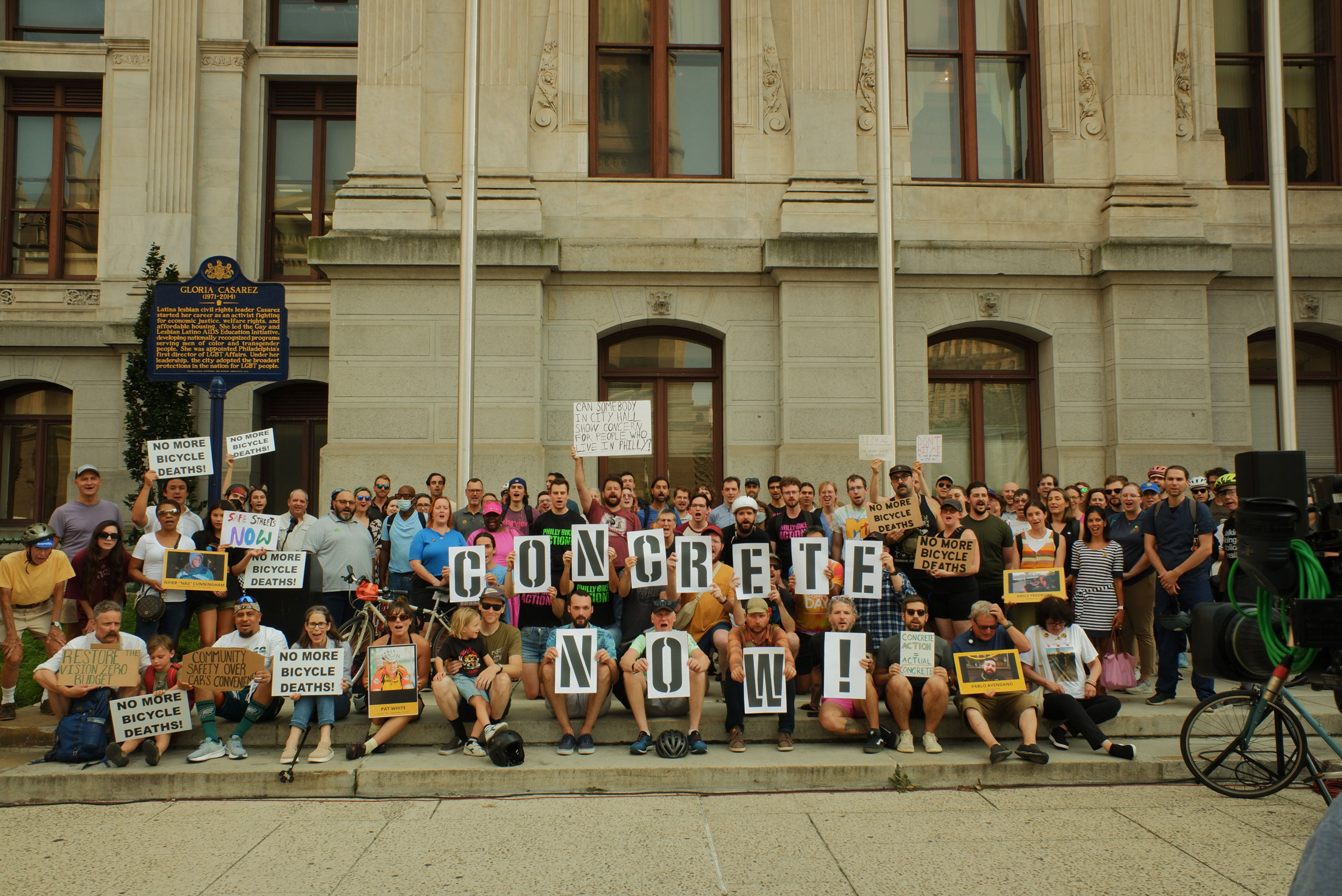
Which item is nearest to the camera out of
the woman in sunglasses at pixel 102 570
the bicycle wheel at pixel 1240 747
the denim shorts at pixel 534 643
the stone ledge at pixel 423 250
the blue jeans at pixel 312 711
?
the bicycle wheel at pixel 1240 747

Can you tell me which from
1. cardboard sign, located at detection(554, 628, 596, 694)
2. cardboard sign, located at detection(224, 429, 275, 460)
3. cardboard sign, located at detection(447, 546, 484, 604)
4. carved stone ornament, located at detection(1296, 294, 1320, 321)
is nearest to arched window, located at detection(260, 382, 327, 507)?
cardboard sign, located at detection(224, 429, 275, 460)

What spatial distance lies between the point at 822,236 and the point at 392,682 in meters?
9.05

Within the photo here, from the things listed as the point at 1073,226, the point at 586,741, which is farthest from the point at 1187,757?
the point at 1073,226

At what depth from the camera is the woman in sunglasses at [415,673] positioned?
27.6ft

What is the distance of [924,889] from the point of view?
5.68m

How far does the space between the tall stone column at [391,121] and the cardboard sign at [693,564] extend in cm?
770

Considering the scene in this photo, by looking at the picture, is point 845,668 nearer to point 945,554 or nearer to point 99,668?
point 945,554

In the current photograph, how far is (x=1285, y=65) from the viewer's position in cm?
1622

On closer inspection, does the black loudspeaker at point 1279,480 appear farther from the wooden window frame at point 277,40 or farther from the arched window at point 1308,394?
the wooden window frame at point 277,40

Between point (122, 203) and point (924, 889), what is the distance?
19.9 m

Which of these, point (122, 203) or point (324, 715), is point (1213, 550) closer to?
point (324, 715)

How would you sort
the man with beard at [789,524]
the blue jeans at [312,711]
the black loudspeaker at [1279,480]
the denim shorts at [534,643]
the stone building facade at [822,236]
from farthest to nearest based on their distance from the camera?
1. the stone building facade at [822,236]
2. the man with beard at [789,524]
3. the denim shorts at [534,643]
4. the blue jeans at [312,711]
5. the black loudspeaker at [1279,480]

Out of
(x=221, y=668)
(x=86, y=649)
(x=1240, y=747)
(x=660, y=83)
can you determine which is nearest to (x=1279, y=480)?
(x=1240, y=747)

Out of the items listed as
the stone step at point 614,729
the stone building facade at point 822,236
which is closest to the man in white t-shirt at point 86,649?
the stone step at point 614,729
